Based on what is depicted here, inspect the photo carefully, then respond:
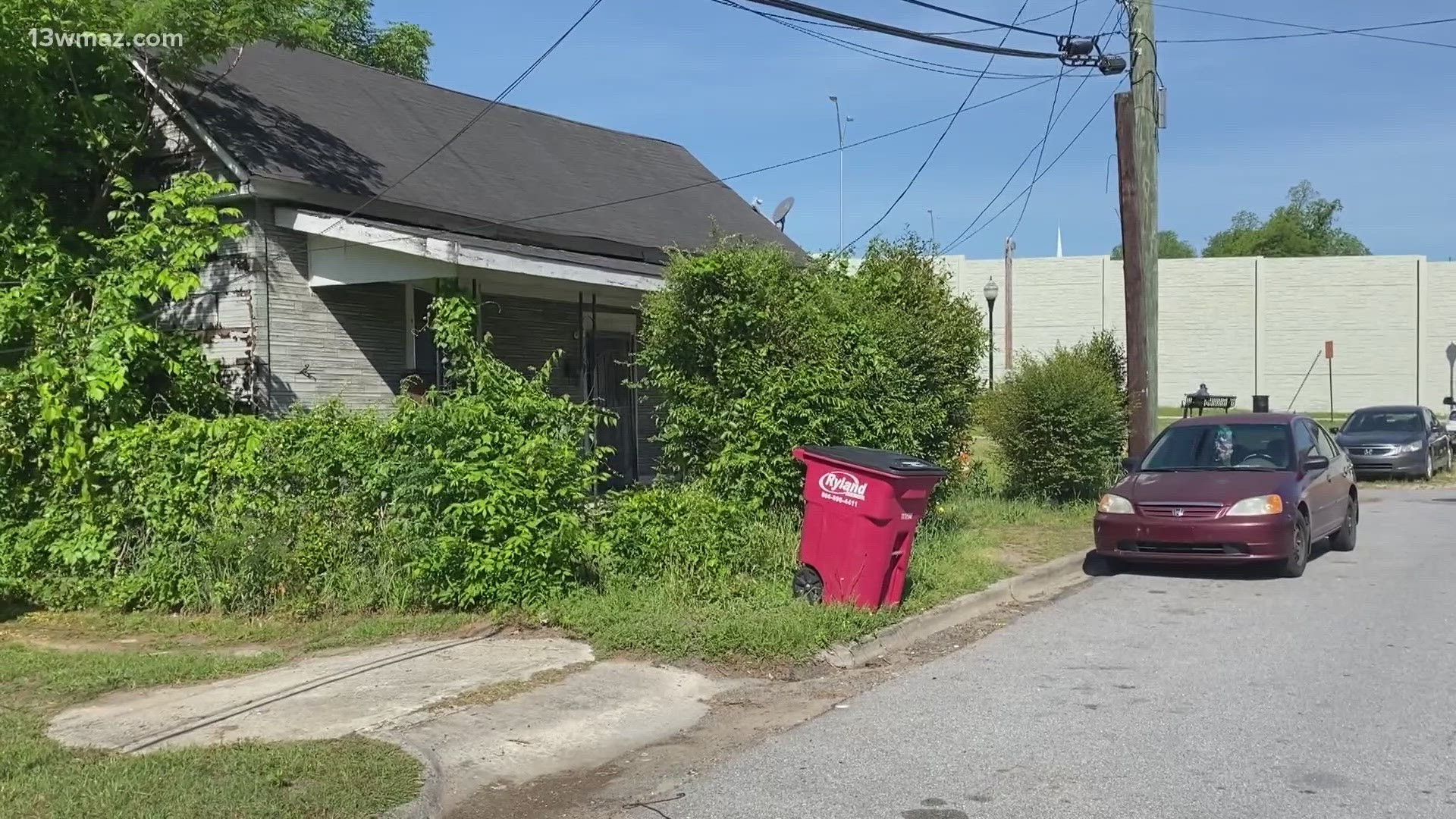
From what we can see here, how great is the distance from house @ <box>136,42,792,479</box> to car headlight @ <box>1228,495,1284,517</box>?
6015mm

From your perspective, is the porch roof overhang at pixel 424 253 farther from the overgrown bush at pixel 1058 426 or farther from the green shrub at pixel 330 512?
the overgrown bush at pixel 1058 426

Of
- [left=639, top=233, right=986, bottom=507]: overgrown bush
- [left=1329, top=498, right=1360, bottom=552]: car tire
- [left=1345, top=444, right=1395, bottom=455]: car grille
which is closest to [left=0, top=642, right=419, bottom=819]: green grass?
[left=639, top=233, right=986, bottom=507]: overgrown bush

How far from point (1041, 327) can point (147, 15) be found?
4344cm

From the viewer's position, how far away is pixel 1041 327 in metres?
49.5

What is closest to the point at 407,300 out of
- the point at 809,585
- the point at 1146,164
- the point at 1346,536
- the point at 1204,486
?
the point at 809,585

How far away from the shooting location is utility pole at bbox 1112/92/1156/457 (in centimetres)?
1428

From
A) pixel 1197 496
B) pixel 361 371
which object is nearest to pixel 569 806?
pixel 1197 496

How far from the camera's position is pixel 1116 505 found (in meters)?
10.7

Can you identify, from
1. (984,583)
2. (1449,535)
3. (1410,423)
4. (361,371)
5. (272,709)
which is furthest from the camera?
(1410,423)

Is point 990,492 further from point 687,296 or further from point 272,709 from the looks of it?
point 272,709

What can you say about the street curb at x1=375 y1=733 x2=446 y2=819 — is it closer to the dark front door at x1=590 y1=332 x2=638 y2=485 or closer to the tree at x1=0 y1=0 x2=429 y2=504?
the tree at x1=0 y1=0 x2=429 y2=504

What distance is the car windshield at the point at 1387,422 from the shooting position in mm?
21078

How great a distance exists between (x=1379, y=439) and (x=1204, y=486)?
41.2 ft

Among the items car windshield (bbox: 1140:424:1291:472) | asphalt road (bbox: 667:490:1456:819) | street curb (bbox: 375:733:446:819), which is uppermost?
car windshield (bbox: 1140:424:1291:472)
